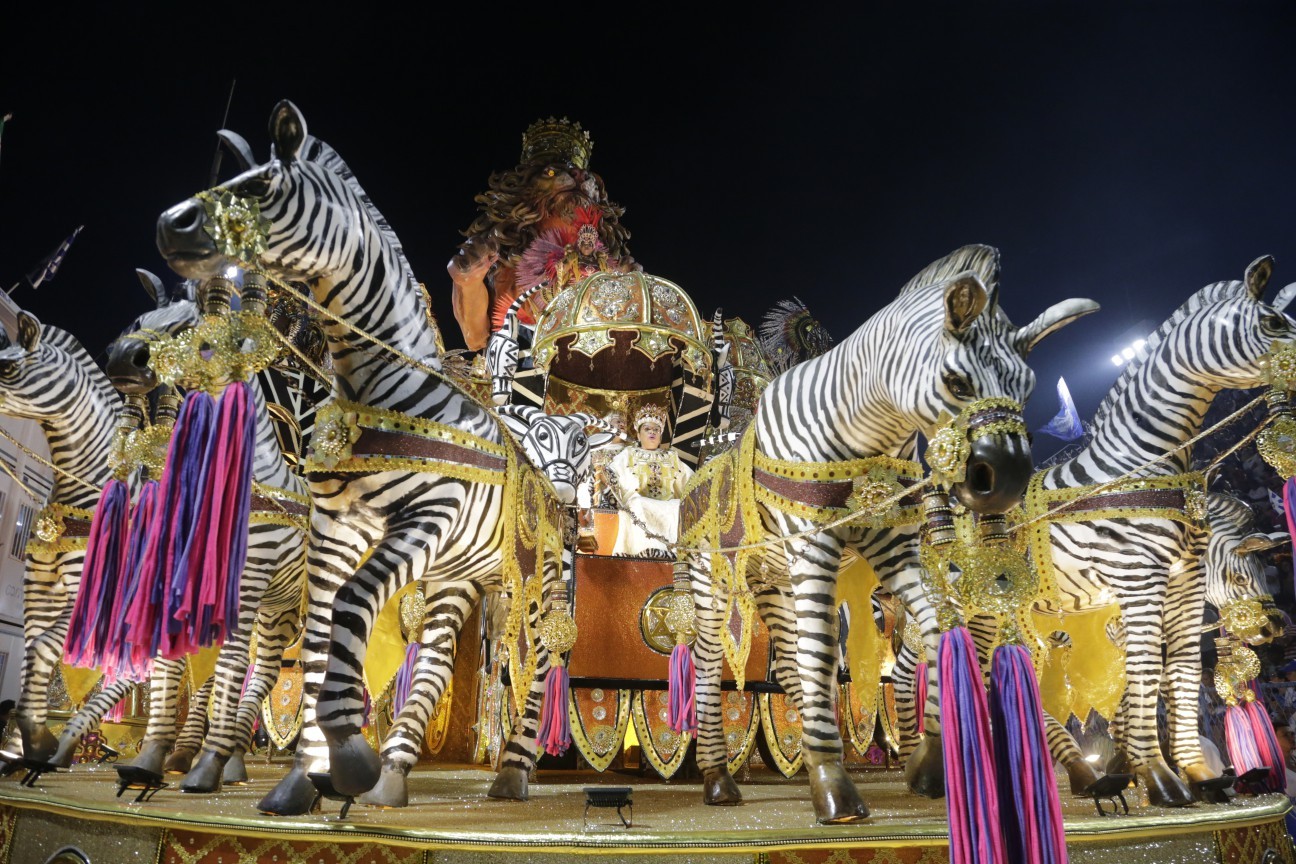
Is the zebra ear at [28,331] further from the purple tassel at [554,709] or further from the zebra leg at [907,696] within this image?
the zebra leg at [907,696]

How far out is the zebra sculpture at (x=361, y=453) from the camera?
2541 millimetres

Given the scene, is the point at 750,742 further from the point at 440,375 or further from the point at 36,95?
the point at 36,95

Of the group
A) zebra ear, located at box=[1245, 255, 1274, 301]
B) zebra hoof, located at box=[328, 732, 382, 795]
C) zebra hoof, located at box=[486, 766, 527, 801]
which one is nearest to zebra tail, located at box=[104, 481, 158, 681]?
zebra hoof, located at box=[328, 732, 382, 795]

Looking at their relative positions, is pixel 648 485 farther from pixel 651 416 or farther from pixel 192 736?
pixel 192 736

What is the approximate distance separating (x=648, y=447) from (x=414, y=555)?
4601 millimetres

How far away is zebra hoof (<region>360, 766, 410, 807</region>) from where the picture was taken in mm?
2955

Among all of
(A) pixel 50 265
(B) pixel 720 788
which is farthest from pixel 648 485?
(A) pixel 50 265

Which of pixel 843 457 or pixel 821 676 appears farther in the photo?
pixel 843 457

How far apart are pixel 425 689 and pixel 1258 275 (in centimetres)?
414

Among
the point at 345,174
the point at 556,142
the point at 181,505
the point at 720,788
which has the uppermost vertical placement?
the point at 556,142

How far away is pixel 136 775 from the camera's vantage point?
8.89ft

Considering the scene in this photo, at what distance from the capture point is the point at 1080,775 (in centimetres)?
357

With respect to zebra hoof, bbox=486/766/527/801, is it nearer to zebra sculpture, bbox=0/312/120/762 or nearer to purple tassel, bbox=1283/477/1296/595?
zebra sculpture, bbox=0/312/120/762

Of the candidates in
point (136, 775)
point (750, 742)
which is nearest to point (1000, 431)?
point (136, 775)
